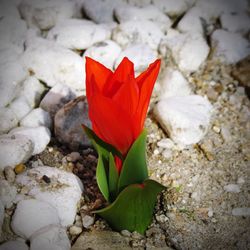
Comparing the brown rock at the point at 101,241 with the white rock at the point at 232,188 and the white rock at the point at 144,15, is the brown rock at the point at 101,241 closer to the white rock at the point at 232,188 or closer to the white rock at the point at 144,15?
the white rock at the point at 232,188

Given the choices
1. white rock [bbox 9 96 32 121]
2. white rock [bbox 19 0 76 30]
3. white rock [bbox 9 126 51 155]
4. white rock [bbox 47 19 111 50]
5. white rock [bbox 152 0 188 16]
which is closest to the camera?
white rock [bbox 9 126 51 155]

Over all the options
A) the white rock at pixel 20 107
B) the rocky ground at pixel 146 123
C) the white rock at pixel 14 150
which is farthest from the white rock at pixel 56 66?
the white rock at pixel 14 150

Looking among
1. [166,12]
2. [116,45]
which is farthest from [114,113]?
[166,12]

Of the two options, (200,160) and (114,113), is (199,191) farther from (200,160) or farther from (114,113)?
(114,113)

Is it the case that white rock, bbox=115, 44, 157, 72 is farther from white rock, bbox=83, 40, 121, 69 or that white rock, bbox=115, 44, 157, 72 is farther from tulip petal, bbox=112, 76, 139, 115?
tulip petal, bbox=112, 76, 139, 115

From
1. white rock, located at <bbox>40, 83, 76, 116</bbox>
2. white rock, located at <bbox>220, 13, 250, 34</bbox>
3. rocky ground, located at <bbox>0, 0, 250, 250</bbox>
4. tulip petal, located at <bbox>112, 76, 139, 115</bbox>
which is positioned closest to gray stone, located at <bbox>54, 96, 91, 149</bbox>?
rocky ground, located at <bbox>0, 0, 250, 250</bbox>

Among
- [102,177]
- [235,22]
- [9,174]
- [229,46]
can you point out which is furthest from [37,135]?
[235,22]

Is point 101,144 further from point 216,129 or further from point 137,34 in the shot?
point 137,34
